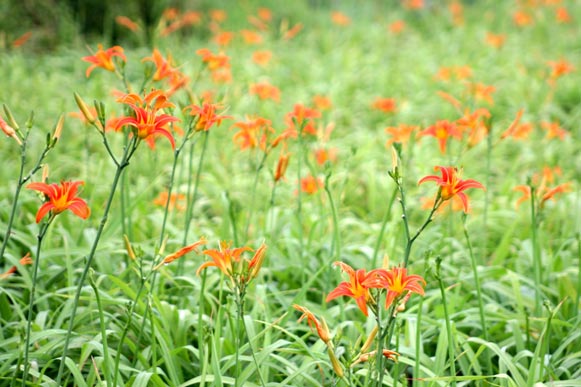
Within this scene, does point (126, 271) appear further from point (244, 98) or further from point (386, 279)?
point (244, 98)

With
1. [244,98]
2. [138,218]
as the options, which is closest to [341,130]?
[244,98]

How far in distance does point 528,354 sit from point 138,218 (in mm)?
1656

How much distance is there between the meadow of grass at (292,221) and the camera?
1.69m

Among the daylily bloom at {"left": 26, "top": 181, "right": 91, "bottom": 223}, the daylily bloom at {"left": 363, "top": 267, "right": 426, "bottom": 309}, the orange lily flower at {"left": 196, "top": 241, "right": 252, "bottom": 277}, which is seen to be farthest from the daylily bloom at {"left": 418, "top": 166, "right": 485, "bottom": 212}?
the daylily bloom at {"left": 26, "top": 181, "right": 91, "bottom": 223}

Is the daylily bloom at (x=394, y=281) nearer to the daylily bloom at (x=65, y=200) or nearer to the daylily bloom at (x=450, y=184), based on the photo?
the daylily bloom at (x=450, y=184)

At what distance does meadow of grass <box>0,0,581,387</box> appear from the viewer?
5.54 feet

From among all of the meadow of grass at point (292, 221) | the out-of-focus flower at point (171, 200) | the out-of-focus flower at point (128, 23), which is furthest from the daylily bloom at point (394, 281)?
the out-of-focus flower at point (128, 23)

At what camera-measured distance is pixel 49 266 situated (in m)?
2.46

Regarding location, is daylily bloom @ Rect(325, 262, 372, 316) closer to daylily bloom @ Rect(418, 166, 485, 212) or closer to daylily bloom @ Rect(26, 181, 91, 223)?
daylily bloom @ Rect(418, 166, 485, 212)

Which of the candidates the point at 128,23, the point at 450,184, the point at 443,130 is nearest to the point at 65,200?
the point at 450,184

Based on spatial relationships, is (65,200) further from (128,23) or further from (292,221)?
(128,23)

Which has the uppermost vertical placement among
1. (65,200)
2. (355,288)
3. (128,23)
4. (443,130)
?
(128,23)

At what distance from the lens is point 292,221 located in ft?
9.45

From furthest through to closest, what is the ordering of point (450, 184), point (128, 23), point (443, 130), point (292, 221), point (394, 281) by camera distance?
1. point (128, 23)
2. point (292, 221)
3. point (443, 130)
4. point (450, 184)
5. point (394, 281)
